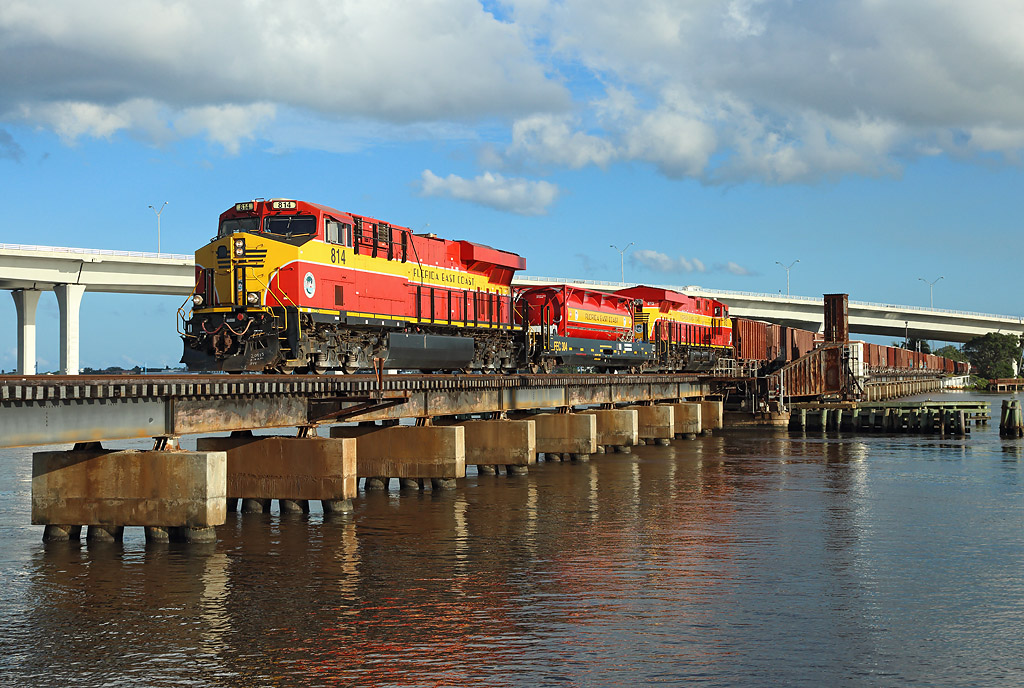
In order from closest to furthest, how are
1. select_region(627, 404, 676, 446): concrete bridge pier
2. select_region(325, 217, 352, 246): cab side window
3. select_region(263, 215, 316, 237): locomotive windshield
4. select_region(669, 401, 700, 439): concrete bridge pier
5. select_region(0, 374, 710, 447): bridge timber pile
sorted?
select_region(0, 374, 710, 447): bridge timber pile, select_region(263, 215, 316, 237): locomotive windshield, select_region(325, 217, 352, 246): cab side window, select_region(627, 404, 676, 446): concrete bridge pier, select_region(669, 401, 700, 439): concrete bridge pier

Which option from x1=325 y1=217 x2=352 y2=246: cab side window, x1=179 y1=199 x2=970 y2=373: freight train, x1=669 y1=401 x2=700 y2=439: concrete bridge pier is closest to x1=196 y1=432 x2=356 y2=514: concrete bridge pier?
x1=179 y1=199 x2=970 y2=373: freight train

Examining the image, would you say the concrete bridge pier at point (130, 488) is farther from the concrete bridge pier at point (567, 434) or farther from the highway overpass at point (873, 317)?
the highway overpass at point (873, 317)

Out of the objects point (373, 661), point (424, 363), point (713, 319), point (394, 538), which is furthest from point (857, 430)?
point (373, 661)

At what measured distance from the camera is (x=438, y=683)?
14.3 m

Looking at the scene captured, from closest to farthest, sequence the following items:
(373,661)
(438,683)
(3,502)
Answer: (438,683) → (373,661) → (3,502)

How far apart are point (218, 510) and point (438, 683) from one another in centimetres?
969

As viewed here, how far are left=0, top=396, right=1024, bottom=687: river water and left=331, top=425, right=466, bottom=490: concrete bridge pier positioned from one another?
2.72ft

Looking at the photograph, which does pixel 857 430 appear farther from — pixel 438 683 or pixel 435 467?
pixel 438 683

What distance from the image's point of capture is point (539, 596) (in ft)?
63.0

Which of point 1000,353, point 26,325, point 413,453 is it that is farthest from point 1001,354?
point 413,453

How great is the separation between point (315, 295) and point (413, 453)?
6012 millimetres

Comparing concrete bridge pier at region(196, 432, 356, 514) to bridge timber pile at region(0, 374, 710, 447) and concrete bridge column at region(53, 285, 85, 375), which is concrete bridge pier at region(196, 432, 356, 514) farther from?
concrete bridge column at region(53, 285, 85, 375)

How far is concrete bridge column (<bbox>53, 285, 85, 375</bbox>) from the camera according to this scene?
77500 mm

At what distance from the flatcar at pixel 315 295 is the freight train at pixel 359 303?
0.11 ft
